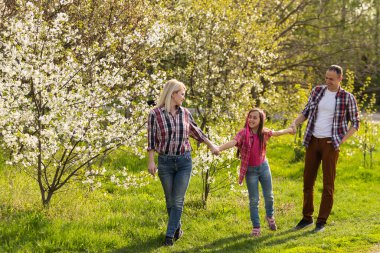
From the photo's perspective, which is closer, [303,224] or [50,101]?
[50,101]

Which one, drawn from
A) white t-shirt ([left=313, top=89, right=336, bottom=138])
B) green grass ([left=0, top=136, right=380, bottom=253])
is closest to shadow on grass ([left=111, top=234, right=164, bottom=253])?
green grass ([left=0, top=136, right=380, bottom=253])

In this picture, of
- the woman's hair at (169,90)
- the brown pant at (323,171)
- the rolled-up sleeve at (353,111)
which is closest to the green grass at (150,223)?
the brown pant at (323,171)

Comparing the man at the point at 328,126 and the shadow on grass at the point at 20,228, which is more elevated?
the man at the point at 328,126

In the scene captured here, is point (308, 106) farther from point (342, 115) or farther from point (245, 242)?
point (245, 242)

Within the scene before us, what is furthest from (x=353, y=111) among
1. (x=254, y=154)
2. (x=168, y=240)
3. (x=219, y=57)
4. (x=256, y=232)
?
(x=219, y=57)

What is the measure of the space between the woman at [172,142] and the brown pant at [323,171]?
198cm

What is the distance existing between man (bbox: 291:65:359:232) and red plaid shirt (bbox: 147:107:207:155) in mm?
1825

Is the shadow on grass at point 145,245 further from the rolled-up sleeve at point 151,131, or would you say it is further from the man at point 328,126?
the man at point 328,126

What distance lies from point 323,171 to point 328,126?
63cm

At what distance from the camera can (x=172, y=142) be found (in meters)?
6.26

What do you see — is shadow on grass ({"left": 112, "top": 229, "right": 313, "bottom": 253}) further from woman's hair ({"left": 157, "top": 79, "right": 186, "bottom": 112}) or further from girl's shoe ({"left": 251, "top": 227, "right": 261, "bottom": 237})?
woman's hair ({"left": 157, "top": 79, "right": 186, "bottom": 112})

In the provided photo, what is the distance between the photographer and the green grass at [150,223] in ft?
21.0

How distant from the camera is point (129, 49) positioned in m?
8.25

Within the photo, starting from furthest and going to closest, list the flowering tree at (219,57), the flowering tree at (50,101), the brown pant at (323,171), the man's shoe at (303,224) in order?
1. the flowering tree at (219,57)
2. the man's shoe at (303,224)
3. the brown pant at (323,171)
4. the flowering tree at (50,101)
